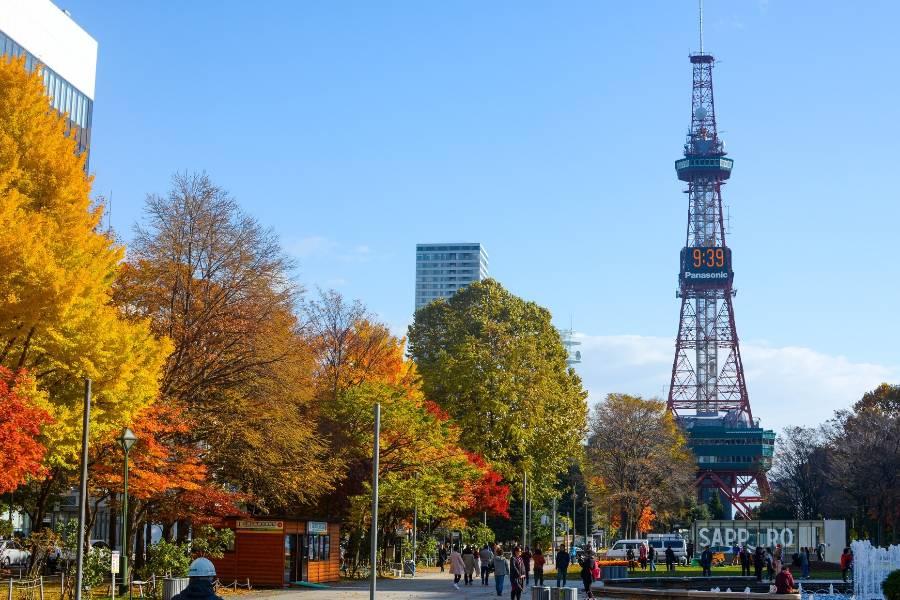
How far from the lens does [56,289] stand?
30.1 m

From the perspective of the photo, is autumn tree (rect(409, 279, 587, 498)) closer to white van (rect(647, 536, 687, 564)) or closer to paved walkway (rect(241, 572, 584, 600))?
white van (rect(647, 536, 687, 564))

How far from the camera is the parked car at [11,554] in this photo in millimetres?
43000

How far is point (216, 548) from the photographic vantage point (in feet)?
129

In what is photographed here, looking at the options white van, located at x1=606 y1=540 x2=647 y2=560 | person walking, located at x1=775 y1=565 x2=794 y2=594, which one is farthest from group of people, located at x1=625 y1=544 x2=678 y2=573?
person walking, located at x1=775 y1=565 x2=794 y2=594

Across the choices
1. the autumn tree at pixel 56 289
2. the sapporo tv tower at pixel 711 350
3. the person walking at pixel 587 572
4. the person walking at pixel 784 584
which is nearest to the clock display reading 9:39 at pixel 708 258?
the sapporo tv tower at pixel 711 350

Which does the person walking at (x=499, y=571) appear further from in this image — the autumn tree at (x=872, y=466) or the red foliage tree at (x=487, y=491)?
the autumn tree at (x=872, y=466)

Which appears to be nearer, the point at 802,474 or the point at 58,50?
the point at 58,50

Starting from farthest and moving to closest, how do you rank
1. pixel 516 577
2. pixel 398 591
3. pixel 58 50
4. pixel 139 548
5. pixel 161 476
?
1. pixel 58 50
2. pixel 398 591
3. pixel 139 548
4. pixel 516 577
5. pixel 161 476

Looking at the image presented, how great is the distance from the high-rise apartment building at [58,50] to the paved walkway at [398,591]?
38540 mm

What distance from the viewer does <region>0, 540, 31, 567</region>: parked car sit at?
141 feet

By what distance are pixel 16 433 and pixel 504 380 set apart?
4232 cm

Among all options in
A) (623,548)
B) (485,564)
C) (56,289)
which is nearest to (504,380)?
(623,548)

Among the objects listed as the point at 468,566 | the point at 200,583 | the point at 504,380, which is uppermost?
the point at 504,380

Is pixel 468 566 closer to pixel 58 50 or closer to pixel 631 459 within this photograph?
pixel 58 50
